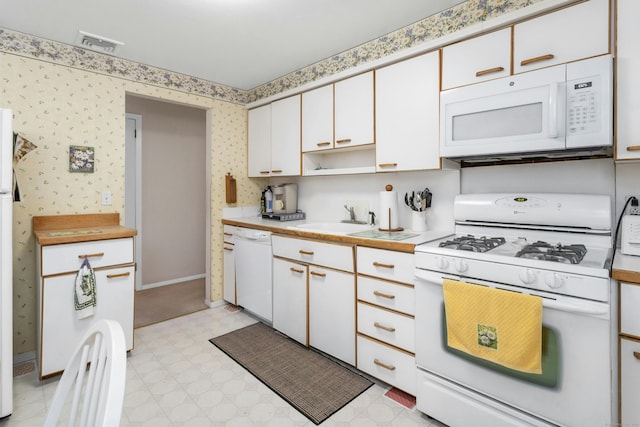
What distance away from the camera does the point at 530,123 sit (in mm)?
1650

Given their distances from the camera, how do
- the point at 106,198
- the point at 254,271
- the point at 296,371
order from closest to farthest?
the point at 296,371
the point at 106,198
the point at 254,271

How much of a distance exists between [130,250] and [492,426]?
2.39 m

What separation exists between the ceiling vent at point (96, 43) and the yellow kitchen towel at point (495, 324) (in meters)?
2.80

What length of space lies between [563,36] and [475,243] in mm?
1096

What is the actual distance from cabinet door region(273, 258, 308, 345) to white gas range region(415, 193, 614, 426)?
0.96m

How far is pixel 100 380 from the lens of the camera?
770mm

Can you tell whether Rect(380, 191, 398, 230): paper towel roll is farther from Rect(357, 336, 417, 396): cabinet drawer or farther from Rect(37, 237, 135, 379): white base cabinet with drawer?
Rect(37, 237, 135, 379): white base cabinet with drawer

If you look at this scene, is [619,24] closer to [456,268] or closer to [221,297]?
[456,268]

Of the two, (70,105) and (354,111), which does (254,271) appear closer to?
(354,111)

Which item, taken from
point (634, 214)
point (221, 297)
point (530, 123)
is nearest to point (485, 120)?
point (530, 123)

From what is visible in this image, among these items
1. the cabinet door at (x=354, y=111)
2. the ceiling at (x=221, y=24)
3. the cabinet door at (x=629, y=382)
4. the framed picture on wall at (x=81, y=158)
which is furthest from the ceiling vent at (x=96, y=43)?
the cabinet door at (x=629, y=382)

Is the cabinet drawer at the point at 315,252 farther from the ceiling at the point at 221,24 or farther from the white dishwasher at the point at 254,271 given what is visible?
the ceiling at the point at 221,24

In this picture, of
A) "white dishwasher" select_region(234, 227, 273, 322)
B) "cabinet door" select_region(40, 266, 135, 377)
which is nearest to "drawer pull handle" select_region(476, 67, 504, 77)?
"white dishwasher" select_region(234, 227, 273, 322)

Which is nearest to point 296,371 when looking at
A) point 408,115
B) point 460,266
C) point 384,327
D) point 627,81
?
point 384,327
